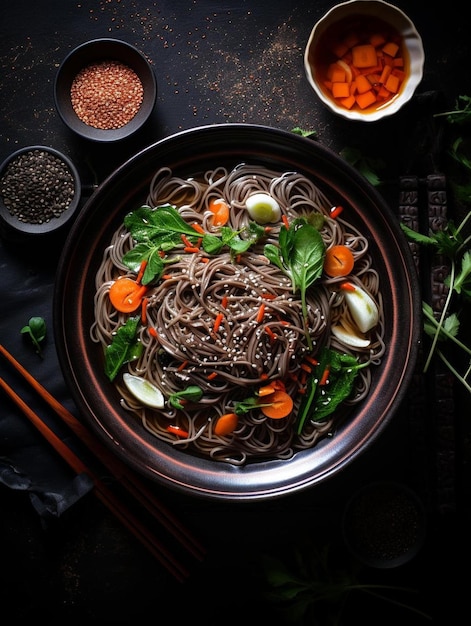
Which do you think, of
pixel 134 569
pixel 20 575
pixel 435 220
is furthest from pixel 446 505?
pixel 20 575

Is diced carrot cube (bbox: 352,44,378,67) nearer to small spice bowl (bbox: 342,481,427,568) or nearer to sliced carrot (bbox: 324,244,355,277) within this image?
sliced carrot (bbox: 324,244,355,277)

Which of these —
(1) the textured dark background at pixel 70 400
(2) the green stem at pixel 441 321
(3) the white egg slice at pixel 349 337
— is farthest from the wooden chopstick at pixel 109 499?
(2) the green stem at pixel 441 321

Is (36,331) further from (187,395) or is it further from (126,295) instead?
(187,395)

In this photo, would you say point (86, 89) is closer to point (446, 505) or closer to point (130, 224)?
point (130, 224)

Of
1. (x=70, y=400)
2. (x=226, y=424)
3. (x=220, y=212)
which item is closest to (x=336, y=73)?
(x=220, y=212)

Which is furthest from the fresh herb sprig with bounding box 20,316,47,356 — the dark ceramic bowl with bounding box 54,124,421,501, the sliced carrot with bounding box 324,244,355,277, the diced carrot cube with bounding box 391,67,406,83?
the diced carrot cube with bounding box 391,67,406,83

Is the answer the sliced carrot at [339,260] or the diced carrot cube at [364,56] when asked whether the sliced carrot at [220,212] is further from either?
the diced carrot cube at [364,56]
